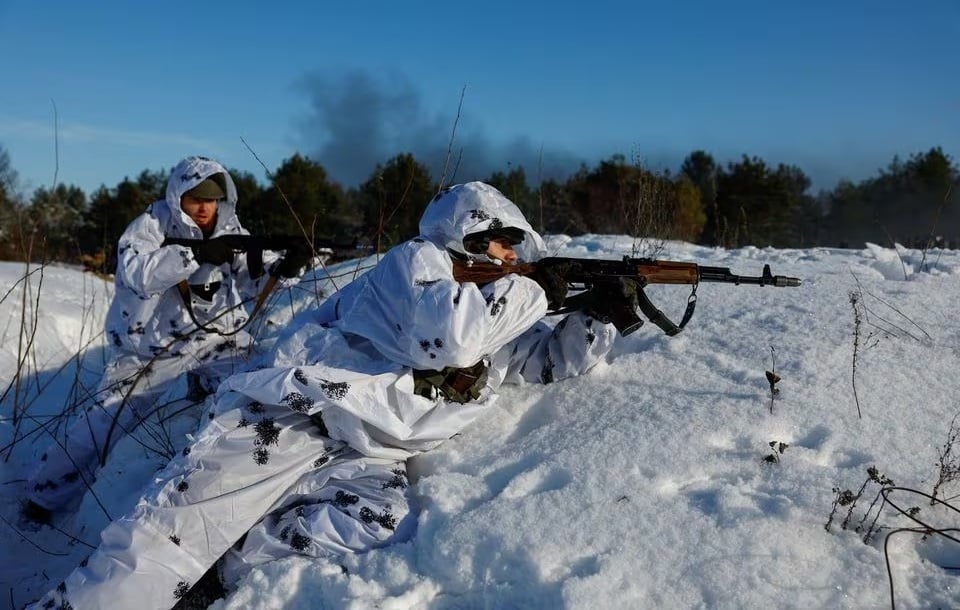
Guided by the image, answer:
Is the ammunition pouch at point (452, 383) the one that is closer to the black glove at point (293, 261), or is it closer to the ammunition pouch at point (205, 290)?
the black glove at point (293, 261)

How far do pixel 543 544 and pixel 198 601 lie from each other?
129 centimetres

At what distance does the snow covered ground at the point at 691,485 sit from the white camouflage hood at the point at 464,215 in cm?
75

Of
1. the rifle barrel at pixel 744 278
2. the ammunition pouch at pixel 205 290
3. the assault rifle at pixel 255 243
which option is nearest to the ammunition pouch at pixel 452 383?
the rifle barrel at pixel 744 278

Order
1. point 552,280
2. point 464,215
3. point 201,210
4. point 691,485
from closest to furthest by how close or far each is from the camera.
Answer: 1. point 691,485
2. point 464,215
3. point 552,280
4. point 201,210

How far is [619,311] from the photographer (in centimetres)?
311

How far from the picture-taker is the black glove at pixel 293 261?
4.36 meters

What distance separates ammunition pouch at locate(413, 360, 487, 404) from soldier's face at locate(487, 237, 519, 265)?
480 millimetres

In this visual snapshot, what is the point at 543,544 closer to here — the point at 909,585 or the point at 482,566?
the point at 482,566

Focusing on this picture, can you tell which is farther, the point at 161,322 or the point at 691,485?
the point at 161,322

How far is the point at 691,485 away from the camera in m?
2.54

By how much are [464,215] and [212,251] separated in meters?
1.96

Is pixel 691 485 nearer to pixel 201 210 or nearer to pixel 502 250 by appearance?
pixel 502 250

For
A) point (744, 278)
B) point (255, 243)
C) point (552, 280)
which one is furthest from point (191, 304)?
point (744, 278)

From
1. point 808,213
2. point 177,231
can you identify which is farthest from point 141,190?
point 808,213
